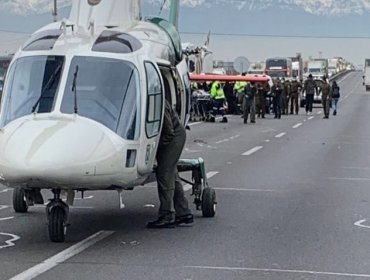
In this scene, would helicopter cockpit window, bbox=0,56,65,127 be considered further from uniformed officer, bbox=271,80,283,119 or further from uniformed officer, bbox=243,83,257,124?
uniformed officer, bbox=271,80,283,119

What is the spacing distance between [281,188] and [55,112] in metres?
6.89

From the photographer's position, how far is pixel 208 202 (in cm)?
1303

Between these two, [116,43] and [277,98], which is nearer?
[116,43]

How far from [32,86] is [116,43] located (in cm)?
110

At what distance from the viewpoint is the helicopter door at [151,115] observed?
37.0ft

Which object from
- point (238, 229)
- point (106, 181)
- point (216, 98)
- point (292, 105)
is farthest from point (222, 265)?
point (292, 105)

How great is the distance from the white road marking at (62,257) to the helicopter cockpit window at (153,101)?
130 cm

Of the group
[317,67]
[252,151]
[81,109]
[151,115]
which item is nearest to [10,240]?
[81,109]

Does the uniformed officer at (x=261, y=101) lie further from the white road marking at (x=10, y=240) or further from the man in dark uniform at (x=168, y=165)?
the white road marking at (x=10, y=240)

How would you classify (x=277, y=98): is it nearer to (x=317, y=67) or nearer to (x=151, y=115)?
(x=151, y=115)

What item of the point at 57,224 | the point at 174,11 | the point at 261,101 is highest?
the point at 174,11

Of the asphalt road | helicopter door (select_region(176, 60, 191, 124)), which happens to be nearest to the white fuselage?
the asphalt road

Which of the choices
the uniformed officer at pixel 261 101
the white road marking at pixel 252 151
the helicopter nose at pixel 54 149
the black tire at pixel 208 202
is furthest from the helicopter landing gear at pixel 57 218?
the uniformed officer at pixel 261 101

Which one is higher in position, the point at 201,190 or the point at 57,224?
the point at 57,224
